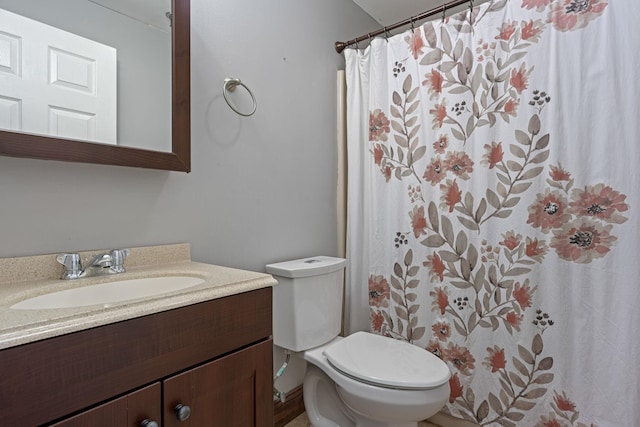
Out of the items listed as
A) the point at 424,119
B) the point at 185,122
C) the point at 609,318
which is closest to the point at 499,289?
the point at 609,318

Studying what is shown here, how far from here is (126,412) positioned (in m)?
0.65

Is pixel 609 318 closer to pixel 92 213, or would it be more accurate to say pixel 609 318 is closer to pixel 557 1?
pixel 557 1

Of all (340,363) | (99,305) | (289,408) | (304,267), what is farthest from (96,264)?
(289,408)

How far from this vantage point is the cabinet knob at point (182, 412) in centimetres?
71

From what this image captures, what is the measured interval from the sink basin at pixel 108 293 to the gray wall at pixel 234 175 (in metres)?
0.16

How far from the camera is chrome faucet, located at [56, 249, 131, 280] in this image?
902 mm

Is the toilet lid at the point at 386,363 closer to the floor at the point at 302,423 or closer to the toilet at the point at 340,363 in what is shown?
the toilet at the point at 340,363

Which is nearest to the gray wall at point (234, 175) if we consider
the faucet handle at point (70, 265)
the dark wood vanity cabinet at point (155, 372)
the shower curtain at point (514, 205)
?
the faucet handle at point (70, 265)

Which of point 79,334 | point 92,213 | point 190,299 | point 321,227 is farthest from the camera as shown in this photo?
point 321,227

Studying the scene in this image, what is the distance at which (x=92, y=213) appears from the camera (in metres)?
0.99

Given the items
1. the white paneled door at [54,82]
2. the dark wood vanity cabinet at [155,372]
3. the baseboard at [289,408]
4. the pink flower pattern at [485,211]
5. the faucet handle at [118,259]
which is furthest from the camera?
the baseboard at [289,408]

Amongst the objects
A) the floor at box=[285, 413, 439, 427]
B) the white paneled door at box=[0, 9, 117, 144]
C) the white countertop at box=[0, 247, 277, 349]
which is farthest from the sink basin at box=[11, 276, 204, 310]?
the floor at box=[285, 413, 439, 427]

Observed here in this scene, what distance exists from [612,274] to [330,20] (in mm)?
1788

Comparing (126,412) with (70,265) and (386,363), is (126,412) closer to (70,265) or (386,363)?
(70,265)
